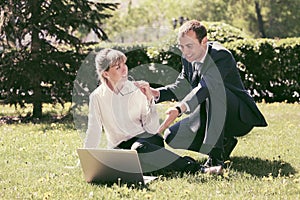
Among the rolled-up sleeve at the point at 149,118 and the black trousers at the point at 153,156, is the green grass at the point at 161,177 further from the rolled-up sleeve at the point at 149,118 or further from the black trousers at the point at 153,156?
the rolled-up sleeve at the point at 149,118

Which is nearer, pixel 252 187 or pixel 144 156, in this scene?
pixel 252 187

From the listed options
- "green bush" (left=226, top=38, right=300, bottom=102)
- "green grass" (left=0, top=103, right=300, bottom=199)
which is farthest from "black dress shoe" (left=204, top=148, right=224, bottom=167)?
"green bush" (left=226, top=38, right=300, bottom=102)

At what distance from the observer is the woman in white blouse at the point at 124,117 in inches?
184

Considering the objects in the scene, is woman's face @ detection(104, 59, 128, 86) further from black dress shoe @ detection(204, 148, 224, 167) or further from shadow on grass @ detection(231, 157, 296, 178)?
shadow on grass @ detection(231, 157, 296, 178)

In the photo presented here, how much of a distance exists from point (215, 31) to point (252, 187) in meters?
8.59

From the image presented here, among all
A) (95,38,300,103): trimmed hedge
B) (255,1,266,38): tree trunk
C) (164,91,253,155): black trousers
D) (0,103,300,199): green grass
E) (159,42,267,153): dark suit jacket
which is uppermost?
(159,42,267,153): dark suit jacket

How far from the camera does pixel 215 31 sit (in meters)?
12.5

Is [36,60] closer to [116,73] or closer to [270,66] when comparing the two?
[116,73]

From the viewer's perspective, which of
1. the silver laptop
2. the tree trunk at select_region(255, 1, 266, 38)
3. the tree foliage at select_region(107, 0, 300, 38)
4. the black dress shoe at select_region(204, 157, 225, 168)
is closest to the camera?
the silver laptop

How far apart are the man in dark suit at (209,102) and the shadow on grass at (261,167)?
163 millimetres

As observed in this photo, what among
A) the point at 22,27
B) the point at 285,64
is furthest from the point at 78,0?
the point at 285,64

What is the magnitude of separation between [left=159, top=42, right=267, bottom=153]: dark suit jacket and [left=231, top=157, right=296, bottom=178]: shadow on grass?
1.13 ft

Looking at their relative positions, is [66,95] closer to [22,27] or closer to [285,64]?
[22,27]

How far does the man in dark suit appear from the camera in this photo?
4773 mm
